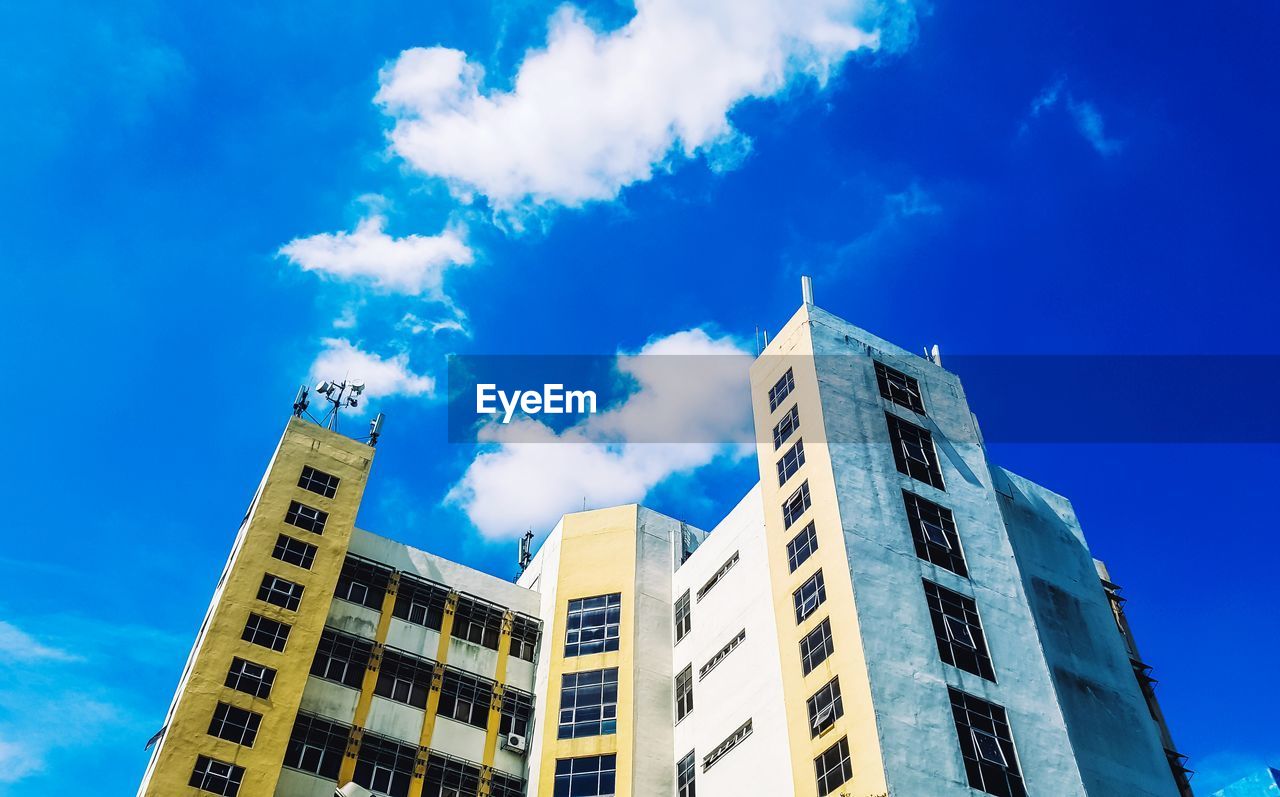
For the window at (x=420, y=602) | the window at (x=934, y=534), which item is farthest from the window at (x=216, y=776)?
the window at (x=934, y=534)

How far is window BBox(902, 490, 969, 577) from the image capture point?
153ft

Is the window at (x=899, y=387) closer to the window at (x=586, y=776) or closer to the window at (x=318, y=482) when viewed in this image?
the window at (x=586, y=776)

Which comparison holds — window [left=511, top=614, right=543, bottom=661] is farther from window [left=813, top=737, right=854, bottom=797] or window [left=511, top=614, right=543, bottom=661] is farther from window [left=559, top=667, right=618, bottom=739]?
window [left=813, top=737, right=854, bottom=797]

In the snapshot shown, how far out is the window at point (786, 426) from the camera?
5175 centimetres

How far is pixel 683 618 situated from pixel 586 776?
405 inches

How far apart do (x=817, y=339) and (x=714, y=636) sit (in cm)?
1566

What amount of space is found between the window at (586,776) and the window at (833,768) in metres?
12.1

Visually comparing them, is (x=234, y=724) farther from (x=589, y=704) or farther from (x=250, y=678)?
(x=589, y=704)

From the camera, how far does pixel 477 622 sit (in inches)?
2219

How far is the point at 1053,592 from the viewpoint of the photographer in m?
52.4

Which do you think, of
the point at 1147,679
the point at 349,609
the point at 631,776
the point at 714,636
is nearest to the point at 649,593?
the point at 714,636

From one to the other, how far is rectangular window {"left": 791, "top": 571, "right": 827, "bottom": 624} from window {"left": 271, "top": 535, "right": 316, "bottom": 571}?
22.8 meters

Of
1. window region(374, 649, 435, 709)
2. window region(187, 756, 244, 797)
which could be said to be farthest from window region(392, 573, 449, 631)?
window region(187, 756, 244, 797)

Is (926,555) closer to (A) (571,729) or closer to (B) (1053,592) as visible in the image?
(B) (1053,592)
